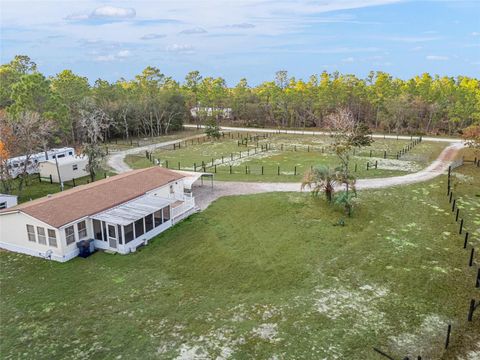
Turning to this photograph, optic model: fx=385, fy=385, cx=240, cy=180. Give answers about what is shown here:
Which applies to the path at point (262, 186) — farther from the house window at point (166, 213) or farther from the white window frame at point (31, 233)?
the white window frame at point (31, 233)

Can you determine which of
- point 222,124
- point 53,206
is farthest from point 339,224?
point 222,124

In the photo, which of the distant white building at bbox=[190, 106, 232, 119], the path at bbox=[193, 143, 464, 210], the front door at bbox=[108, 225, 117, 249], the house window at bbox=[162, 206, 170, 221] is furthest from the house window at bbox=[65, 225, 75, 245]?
the distant white building at bbox=[190, 106, 232, 119]

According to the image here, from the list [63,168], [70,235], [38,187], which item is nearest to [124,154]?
[63,168]

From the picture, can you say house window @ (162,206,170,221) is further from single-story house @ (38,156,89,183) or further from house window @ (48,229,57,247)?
single-story house @ (38,156,89,183)

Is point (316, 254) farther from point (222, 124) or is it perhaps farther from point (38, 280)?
point (222, 124)

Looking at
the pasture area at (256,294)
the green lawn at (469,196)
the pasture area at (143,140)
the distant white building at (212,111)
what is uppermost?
the distant white building at (212,111)

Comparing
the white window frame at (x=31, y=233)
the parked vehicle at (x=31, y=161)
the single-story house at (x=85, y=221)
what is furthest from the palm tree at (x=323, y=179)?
the parked vehicle at (x=31, y=161)
